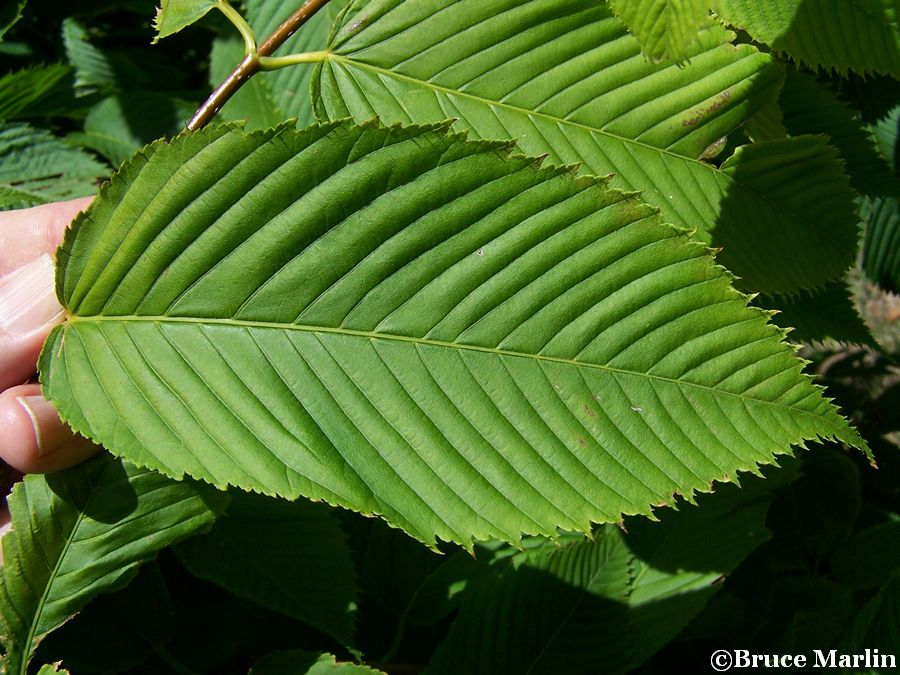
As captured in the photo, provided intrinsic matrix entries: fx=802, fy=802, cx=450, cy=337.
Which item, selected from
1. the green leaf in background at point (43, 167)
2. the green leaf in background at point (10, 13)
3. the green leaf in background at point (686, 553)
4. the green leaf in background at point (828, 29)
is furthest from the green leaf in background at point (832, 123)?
the green leaf in background at point (10, 13)

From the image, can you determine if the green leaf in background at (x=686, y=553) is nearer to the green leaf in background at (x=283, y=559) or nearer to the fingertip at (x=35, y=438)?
the green leaf in background at (x=283, y=559)

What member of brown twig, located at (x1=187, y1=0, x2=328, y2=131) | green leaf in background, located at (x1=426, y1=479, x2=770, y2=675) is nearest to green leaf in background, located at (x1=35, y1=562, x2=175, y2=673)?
green leaf in background, located at (x1=426, y1=479, x2=770, y2=675)

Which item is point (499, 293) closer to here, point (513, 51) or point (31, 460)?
point (513, 51)

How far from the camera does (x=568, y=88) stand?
1.04 m

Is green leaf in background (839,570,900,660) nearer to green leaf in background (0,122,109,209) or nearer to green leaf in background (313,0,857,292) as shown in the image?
green leaf in background (313,0,857,292)

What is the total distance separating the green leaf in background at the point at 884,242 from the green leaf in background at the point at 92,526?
6.11 ft

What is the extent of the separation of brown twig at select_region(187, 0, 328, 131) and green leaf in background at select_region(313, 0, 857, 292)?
0.05 metres

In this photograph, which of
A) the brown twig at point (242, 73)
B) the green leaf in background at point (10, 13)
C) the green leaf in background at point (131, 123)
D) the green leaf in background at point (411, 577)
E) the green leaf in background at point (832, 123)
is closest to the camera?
the brown twig at point (242, 73)

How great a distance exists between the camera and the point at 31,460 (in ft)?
3.41

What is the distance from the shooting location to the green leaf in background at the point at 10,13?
1703 millimetres

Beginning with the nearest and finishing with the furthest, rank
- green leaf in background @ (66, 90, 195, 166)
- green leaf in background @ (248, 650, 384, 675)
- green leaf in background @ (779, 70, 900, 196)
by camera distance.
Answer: green leaf in background @ (248, 650, 384, 675), green leaf in background @ (779, 70, 900, 196), green leaf in background @ (66, 90, 195, 166)

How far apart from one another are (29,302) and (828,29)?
3.63 ft

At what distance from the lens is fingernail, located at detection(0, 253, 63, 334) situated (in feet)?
3.47

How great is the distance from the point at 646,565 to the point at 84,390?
3.25ft
